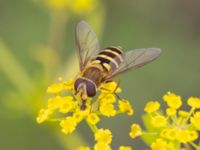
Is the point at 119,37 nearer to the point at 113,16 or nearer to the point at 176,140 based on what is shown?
the point at 113,16

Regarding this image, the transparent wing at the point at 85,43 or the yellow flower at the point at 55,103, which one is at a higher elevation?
the transparent wing at the point at 85,43

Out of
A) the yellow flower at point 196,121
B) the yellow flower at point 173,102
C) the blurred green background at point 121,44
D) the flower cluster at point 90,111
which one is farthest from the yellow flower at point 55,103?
the blurred green background at point 121,44

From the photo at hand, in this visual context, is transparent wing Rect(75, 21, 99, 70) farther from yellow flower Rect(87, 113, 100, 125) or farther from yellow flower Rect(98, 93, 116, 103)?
yellow flower Rect(87, 113, 100, 125)

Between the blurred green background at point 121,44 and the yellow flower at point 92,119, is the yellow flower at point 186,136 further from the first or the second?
the blurred green background at point 121,44

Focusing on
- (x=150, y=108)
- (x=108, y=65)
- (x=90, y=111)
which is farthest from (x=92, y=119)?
(x=108, y=65)

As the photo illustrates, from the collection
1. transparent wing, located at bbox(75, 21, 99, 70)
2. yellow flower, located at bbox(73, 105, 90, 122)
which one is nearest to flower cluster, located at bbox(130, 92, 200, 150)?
yellow flower, located at bbox(73, 105, 90, 122)

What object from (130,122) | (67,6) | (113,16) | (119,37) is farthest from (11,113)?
(113,16)
